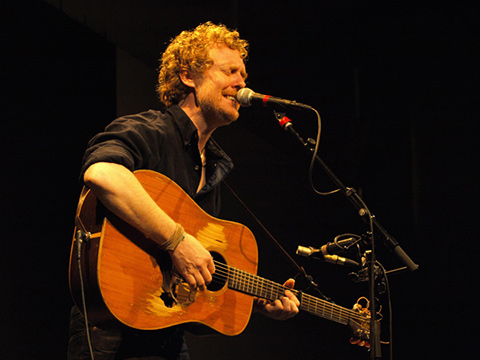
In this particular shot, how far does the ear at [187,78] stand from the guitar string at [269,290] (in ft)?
3.33

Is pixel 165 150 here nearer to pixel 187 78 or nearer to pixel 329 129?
pixel 187 78

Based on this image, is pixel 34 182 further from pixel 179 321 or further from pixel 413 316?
pixel 413 316

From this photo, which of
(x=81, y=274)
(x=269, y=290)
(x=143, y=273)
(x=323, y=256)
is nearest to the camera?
(x=81, y=274)

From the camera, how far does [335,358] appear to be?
4988 mm

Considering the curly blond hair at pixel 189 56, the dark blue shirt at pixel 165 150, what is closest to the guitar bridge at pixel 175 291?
the dark blue shirt at pixel 165 150

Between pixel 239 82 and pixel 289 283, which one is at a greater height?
pixel 239 82

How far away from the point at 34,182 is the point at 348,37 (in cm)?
327

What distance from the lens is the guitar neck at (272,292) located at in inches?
94.5

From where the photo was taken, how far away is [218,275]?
7.60ft

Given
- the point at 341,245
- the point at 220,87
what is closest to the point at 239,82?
the point at 220,87

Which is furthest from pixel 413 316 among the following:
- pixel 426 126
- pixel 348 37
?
pixel 348 37

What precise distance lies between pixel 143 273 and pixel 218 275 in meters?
0.49

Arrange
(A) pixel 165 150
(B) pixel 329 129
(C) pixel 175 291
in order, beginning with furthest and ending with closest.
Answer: (B) pixel 329 129 < (A) pixel 165 150 < (C) pixel 175 291

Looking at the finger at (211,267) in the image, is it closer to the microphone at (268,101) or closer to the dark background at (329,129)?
the microphone at (268,101)
